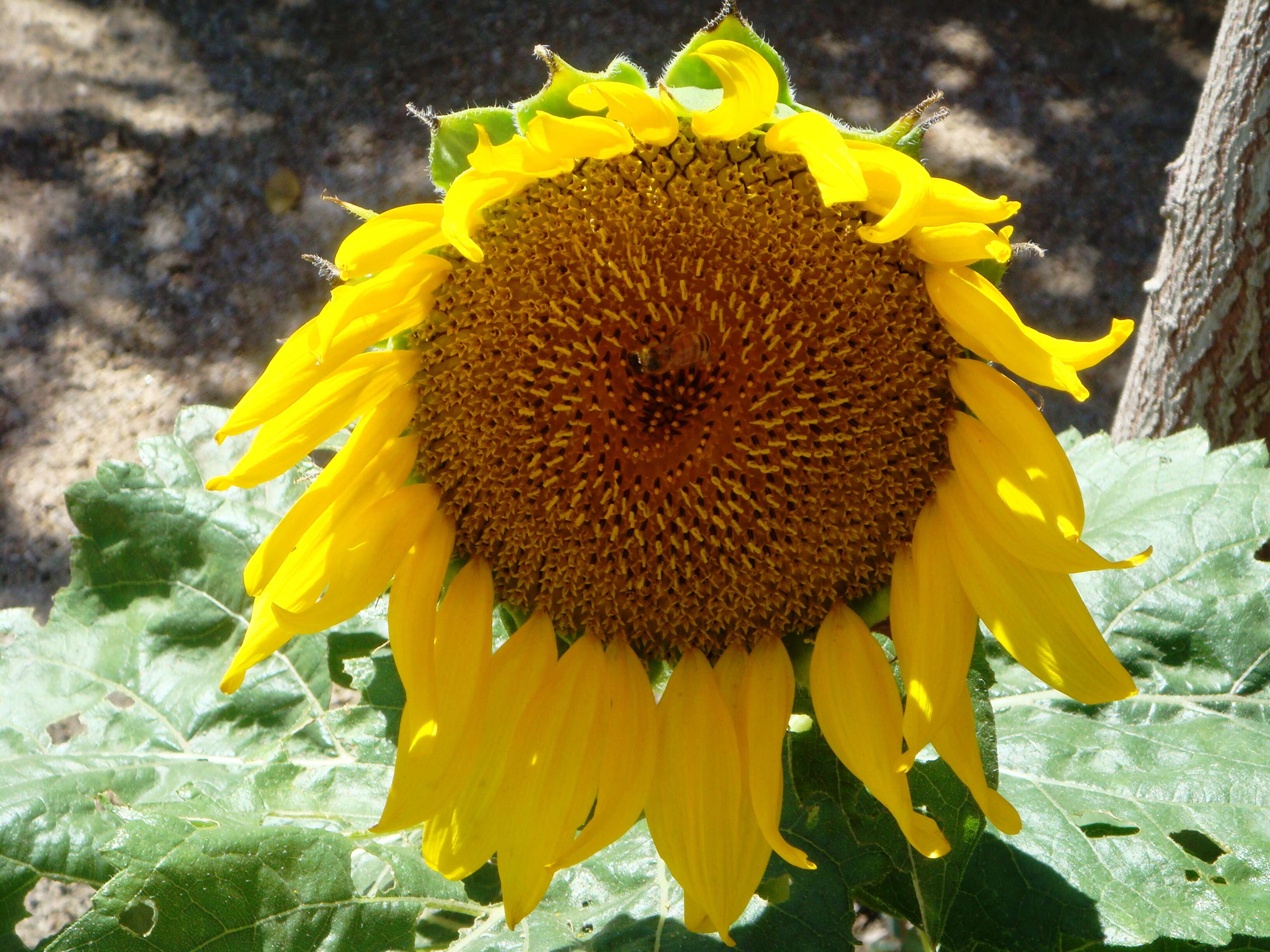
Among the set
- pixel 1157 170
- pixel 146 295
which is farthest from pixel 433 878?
pixel 1157 170

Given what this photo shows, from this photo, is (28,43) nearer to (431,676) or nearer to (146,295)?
(146,295)

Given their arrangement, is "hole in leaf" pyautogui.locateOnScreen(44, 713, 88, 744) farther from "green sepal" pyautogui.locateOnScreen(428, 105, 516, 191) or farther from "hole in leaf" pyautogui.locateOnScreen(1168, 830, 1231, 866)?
"hole in leaf" pyautogui.locateOnScreen(1168, 830, 1231, 866)

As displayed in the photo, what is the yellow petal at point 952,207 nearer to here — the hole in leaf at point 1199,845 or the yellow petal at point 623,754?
the yellow petal at point 623,754

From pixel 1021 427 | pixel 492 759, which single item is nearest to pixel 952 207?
pixel 1021 427

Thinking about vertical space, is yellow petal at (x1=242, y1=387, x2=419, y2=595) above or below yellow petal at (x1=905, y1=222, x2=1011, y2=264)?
below

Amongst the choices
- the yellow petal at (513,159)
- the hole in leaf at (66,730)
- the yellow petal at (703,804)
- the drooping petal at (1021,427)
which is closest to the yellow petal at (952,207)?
the drooping petal at (1021,427)

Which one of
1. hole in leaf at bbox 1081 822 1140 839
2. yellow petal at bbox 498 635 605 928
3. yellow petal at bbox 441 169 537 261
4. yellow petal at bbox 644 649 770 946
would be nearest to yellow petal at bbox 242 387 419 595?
yellow petal at bbox 441 169 537 261
